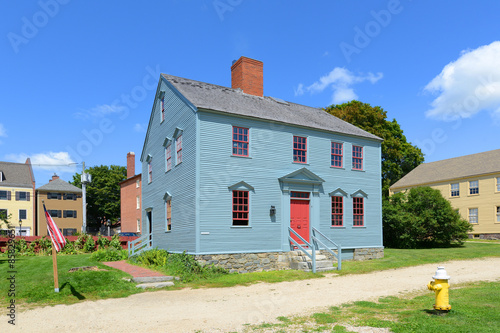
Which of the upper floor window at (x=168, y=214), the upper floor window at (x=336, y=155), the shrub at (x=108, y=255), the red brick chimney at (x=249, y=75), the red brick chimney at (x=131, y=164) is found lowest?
the shrub at (x=108, y=255)

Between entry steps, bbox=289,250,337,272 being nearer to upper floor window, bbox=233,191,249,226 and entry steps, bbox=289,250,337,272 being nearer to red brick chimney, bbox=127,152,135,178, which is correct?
upper floor window, bbox=233,191,249,226

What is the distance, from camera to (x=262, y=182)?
17.1m

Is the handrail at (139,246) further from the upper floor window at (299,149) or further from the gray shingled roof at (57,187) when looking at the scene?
the gray shingled roof at (57,187)

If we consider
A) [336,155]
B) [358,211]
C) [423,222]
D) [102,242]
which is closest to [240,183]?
[336,155]

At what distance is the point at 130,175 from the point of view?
44.2 meters

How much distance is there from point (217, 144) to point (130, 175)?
30.6 meters

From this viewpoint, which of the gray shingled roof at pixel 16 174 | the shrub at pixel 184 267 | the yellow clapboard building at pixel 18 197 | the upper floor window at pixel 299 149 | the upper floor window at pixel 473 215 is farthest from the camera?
the gray shingled roof at pixel 16 174

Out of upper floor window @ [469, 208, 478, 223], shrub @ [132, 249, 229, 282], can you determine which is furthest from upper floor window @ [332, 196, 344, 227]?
upper floor window @ [469, 208, 478, 223]

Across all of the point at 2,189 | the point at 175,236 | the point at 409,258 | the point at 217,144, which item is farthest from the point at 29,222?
the point at 409,258

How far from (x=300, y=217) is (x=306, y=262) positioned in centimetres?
248

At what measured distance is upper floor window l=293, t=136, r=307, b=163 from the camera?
728 inches

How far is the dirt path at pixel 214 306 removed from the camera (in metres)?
7.86

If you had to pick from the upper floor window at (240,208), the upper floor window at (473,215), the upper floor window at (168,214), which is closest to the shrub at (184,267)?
the upper floor window at (168,214)

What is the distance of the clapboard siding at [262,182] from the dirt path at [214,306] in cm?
346
